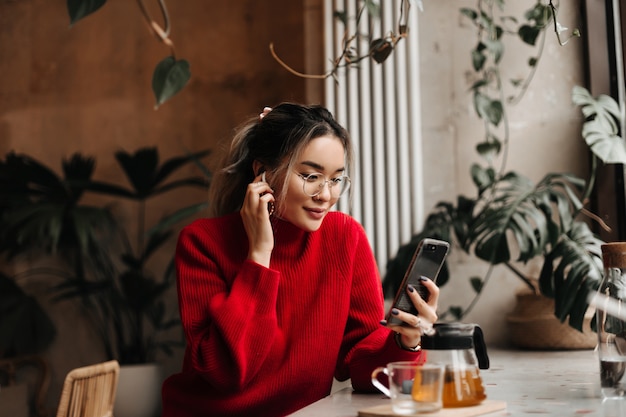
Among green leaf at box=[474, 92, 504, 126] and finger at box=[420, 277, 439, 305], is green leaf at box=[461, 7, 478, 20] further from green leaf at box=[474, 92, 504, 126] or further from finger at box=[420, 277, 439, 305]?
finger at box=[420, 277, 439, 305]

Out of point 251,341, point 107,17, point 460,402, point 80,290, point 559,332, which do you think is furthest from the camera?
point 107,17

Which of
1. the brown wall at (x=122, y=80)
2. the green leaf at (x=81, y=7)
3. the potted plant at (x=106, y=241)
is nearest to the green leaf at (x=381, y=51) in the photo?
the green leaf at (x=81, y=7)

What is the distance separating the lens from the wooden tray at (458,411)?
1180mm

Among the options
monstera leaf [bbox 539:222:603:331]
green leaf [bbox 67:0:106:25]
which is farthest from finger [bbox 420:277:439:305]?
monstera leaf [bbox 539:222:603:331]

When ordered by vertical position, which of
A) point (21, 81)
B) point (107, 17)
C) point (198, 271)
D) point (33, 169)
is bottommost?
point (198, 271)

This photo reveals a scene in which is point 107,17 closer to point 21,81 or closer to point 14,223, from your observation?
point 21,81

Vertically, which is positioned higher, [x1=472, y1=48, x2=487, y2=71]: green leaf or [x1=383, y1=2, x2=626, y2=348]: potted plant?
[x1=472, y1=48, x2=487, y2=71]: green leaf

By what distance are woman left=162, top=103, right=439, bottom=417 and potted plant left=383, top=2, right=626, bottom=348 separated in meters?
0.96

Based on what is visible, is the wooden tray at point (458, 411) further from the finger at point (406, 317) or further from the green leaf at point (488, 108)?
the green leaf at point (488, 108)

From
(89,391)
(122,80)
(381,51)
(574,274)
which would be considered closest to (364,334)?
(381,51)

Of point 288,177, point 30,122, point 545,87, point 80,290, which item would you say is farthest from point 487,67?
point 30,122

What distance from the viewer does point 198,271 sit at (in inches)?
71.0

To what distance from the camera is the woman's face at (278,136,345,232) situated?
1.78 metres

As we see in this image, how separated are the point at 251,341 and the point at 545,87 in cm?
210
